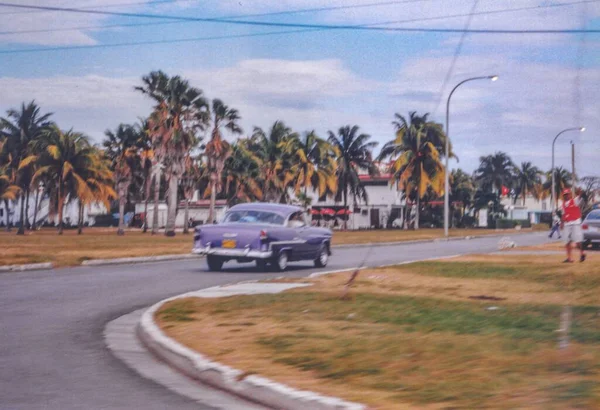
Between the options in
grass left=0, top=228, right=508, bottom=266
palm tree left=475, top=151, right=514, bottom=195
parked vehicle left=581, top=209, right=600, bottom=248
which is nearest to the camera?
grass left=0, top=228, right=508, bottom=266

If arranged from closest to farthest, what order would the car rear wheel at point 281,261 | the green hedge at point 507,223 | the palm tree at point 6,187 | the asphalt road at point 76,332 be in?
the asphalt road at point 76,332
the car rear wheel at point 281,261
the palm tree at point 6,187
the green hedge at point 507,223

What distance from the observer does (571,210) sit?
2047 centimetres

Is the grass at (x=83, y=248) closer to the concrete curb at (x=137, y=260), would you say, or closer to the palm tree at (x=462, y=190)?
the concrete curb at (x=137, y=260)

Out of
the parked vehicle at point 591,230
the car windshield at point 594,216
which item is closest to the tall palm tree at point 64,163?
the car windshield at point 594,216

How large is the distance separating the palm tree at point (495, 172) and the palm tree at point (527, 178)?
4.59 meters

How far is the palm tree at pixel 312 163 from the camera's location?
73.5 metres

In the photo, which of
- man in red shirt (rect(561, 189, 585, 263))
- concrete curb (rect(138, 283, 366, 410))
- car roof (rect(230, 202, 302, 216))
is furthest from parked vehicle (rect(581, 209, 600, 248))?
concrete curb (rect(138, 283, 366, 410))

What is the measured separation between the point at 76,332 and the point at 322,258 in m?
12.5

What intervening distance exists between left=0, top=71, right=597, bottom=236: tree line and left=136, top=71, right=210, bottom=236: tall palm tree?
0.06m

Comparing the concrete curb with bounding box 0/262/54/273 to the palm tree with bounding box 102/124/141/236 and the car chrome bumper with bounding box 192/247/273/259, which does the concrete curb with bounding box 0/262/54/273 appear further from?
the palm tree with bounding box 102/124/141/236

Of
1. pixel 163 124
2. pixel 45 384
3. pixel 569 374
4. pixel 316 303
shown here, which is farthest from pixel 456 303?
pixel 163 124

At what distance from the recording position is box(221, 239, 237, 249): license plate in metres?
19.7

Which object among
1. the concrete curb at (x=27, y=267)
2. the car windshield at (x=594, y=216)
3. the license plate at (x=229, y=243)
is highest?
the car windshield at (x=594, y=216)

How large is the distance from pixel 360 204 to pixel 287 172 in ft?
85.6
